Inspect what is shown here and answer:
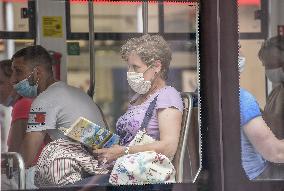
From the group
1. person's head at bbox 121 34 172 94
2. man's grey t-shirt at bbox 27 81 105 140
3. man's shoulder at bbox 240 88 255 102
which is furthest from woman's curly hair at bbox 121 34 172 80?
man's shoulder at bbox 240 88 255 102

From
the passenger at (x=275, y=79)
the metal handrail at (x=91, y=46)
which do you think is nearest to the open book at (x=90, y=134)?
the metal handrail at (x=91, y=46)

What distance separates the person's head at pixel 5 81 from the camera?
337 cm

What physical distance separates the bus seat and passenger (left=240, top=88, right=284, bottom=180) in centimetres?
27

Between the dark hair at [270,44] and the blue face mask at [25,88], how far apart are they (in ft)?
4.09

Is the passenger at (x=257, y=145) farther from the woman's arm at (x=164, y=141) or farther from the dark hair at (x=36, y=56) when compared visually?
the dark hair at (x=36, y=56)

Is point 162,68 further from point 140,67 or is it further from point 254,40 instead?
point 254,40

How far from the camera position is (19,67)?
135 inches

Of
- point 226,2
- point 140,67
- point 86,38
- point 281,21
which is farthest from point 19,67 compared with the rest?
point 281,21

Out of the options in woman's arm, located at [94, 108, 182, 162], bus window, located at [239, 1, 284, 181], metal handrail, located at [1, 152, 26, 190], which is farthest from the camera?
bus window, located at [239, 1, 284, 181]

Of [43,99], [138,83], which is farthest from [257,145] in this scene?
[43,99]

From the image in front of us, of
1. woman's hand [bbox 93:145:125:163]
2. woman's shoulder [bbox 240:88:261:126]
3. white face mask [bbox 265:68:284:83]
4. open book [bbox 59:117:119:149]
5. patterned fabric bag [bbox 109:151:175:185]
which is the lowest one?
patterned fabric bag [bbox 109:151:175:185]

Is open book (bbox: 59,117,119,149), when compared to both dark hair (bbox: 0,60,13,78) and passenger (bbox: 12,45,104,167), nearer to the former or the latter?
passenger (bbox: 12,45,104,167)

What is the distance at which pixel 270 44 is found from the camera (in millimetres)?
3592

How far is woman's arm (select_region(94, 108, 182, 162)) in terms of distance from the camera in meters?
3.47
